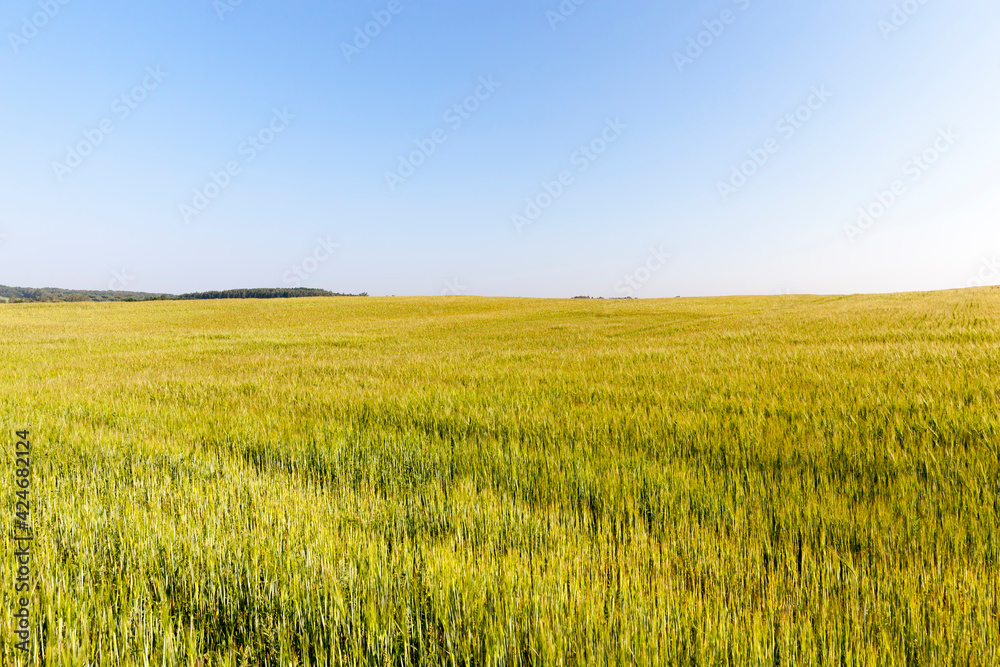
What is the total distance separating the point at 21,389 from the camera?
860 cm

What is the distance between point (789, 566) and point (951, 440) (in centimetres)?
317

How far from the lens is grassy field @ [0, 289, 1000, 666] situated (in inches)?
70.5

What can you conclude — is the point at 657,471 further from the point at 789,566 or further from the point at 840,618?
the point at 840,618

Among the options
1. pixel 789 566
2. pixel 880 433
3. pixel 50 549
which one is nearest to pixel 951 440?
pixel 880 433

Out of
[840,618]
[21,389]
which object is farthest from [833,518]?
[21,389]

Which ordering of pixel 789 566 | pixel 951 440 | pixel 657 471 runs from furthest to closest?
pixel 951 440
pixel 657 471
pixel 789 566

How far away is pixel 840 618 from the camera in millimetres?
1904

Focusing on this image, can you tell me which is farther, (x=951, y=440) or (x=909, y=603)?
(x=951, y=440)

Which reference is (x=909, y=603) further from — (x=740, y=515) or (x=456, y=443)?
(x=456, y=443)

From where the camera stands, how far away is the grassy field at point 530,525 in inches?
70.5

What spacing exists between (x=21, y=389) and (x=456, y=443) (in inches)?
376

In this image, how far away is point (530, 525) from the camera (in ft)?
9.35

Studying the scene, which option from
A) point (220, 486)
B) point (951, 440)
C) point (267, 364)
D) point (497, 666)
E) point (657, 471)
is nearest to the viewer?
point (497, 666)

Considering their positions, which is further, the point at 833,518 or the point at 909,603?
the point at 833,518
